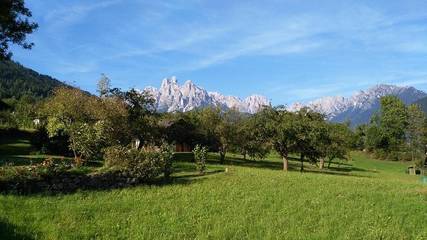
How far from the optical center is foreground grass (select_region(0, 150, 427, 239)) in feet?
50.5

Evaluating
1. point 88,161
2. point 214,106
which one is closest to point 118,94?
point 88,161

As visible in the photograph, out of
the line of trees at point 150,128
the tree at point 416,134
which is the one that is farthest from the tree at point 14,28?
the tree at point 416,134

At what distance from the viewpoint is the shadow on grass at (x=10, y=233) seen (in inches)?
543

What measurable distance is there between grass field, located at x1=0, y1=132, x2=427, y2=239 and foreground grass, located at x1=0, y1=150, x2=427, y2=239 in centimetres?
3

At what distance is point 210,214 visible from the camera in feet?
59.5

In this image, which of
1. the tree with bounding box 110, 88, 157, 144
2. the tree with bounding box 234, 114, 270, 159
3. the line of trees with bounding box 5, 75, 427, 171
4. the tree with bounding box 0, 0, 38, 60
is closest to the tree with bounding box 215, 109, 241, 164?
the line of trees with bounding box 5, 75, 427, 171

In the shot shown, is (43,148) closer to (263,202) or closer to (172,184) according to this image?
(172,184)

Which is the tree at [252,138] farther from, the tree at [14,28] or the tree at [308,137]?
the tree at [14,28]

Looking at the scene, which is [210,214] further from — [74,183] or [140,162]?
[140,162]

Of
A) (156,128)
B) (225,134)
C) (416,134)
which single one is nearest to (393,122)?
(416,134)

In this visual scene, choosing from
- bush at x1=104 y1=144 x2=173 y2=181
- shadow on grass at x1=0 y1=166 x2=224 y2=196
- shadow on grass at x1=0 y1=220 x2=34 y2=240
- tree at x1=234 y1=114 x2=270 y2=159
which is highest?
tree at x1=234 y1=114 x2=270 y2=159

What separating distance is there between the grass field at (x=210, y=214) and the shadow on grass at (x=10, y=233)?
0.03 m

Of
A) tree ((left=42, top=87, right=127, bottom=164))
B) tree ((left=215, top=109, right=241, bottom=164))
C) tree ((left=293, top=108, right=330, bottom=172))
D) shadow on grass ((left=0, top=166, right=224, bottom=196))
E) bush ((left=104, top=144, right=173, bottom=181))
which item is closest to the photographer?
shadow on grass ((left=0, top=166, right=224, bottom=196))

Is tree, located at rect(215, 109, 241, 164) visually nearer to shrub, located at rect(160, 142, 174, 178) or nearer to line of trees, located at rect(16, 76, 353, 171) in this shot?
line of trees, located at rect(16, 76, 353, 171)
